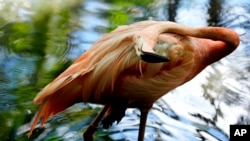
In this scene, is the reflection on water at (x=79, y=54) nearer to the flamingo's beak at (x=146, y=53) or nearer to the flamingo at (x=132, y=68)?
the flamingo at (x=132, y=68)

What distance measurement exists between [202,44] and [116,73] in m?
0.20

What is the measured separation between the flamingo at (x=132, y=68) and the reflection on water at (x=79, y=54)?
0.27 feet

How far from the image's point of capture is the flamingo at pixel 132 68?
3.88ft

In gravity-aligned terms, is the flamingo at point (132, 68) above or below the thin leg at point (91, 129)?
above

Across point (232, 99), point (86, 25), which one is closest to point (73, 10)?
point (86, 25)

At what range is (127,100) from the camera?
1.23m

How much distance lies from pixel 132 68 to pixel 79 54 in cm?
24

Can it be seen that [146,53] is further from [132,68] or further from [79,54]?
[79,54]

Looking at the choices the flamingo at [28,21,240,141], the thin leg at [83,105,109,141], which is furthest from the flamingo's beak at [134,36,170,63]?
the thin leg at [83,105,109,141]

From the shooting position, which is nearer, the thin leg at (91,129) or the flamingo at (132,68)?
the flamingo at (132,68)

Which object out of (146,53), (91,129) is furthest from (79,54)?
(146,53)

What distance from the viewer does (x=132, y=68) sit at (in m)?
1.19

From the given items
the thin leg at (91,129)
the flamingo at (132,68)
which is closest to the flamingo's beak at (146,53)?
the flamingo at (132,68)

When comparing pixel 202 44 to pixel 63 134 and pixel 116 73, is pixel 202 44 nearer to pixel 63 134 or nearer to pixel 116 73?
pixel 116 73
